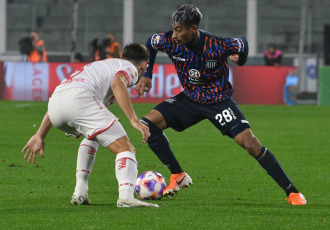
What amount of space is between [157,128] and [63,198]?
1261 mm

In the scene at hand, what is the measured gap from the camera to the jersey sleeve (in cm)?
739

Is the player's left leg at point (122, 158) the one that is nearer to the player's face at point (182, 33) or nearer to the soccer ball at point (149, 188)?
the soccer ball at point (149, 188)

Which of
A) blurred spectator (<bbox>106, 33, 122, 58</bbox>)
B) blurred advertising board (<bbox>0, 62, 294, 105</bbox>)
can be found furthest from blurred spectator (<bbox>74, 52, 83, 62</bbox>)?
blurred advertising board (<bbox>0, 62, 294, 105</bbox>)

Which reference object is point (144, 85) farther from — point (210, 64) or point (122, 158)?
point (122, 158)

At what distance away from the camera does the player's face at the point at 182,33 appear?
8328mm

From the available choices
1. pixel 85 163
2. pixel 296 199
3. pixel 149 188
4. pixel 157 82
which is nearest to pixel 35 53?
pixel 157 82

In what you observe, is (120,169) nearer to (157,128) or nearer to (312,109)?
(157,128)

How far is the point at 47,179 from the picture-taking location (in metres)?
9.93

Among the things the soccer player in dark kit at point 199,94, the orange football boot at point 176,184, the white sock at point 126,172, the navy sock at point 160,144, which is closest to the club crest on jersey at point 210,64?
the soccer player in dark kit at point 199,94

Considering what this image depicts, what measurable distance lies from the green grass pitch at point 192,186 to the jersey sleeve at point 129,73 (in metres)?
1.11

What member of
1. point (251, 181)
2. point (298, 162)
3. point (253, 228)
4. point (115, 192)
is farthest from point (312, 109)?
point (253, 228)

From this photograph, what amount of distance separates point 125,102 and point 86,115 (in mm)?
382

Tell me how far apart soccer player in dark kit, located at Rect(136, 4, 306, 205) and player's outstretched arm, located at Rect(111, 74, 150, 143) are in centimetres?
129

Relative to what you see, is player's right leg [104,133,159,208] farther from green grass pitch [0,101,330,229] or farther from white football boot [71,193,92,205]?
white football boot [71,193,92,205]
